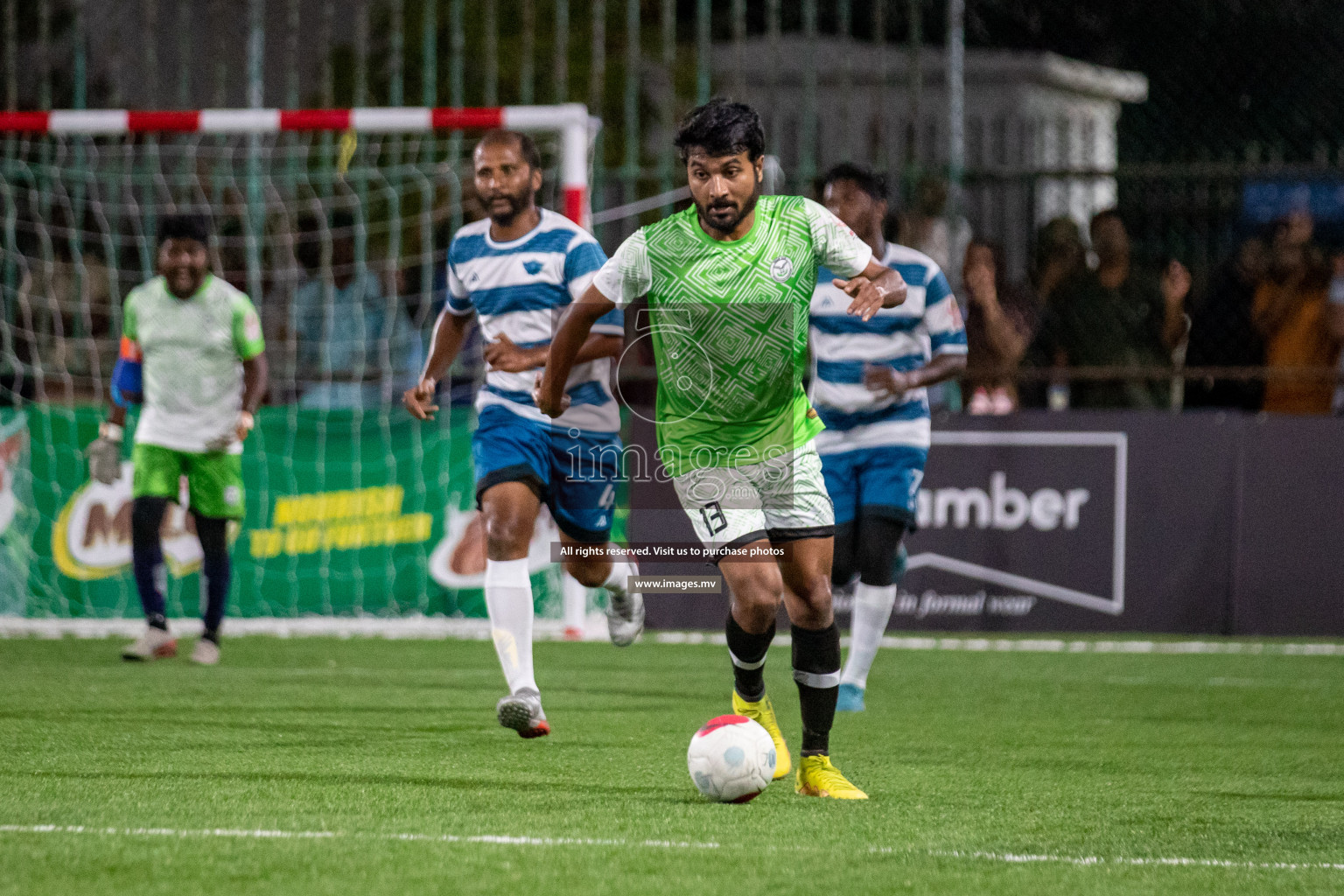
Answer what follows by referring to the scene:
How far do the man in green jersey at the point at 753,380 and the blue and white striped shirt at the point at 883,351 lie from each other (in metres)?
2.31

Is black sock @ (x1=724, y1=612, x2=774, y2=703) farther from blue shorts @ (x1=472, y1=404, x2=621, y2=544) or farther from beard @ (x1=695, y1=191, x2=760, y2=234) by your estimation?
blue shorts @ (x1=472, y1=404, x2=621, y2=544)

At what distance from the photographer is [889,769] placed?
587 centimetres

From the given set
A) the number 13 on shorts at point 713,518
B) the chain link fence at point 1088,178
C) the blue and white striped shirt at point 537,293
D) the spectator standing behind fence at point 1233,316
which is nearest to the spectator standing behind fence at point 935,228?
the chain link fence at point 1088,178

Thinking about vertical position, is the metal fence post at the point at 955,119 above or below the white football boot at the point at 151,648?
above

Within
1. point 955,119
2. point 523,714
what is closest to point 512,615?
point 523,714

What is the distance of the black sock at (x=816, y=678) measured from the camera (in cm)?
530

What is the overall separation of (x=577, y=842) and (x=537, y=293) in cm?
282

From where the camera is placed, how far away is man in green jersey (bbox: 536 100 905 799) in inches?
207

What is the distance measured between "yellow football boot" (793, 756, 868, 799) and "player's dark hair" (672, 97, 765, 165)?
69.5 inches

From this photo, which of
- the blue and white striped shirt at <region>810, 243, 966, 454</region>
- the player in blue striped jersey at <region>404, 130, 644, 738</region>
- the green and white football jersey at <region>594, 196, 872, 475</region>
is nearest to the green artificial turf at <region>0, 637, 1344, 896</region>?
the player in blue striped jersey at <region>404, 130, 644, 738</region>

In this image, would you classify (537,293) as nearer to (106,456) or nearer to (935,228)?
(106,456)

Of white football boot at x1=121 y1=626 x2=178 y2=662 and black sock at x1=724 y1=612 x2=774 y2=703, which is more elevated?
black sock at x1=724 y1=612 x2=774 y2=703

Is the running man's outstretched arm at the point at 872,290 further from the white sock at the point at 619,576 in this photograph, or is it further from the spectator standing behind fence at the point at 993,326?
the spectator standing behind fence at the point at 993,326

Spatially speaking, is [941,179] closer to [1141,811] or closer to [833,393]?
[833,393]
